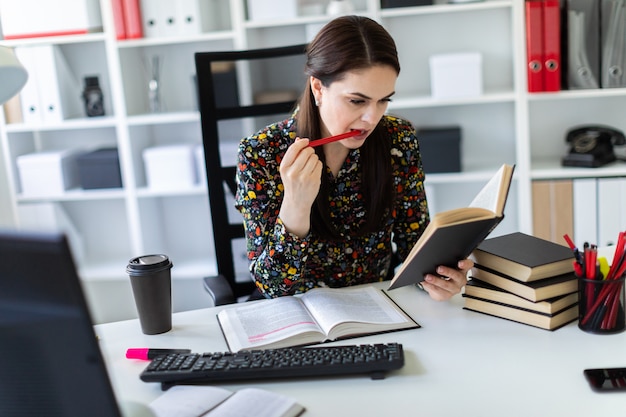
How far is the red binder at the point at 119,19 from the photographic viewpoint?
2979mm

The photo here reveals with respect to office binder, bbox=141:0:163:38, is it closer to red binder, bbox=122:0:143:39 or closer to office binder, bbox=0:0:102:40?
red binder, bbox=122:0:143:39

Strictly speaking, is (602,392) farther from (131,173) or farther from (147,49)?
(147,49)

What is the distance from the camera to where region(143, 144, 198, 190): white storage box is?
10.2 ft

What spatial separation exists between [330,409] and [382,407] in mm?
75

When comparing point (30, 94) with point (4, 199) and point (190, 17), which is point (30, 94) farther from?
point (190, 17)

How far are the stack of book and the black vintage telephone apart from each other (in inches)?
59.8

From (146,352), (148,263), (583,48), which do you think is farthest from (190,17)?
(146,352)

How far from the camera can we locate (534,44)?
274 centimetres

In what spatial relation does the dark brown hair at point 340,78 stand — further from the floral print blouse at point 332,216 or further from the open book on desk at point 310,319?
the open book on desk at point 310,319

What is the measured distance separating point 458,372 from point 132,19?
7.55 ft

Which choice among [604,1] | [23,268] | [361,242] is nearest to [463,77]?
[604,1]

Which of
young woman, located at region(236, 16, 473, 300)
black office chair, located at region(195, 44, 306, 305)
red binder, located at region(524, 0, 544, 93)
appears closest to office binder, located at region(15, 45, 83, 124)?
black office chair, located at region(195, 44, 306, 305)

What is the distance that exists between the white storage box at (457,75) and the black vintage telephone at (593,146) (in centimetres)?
43

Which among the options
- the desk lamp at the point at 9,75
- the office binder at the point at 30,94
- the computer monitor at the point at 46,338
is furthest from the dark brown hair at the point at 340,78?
the office binder at the point at 30,94
